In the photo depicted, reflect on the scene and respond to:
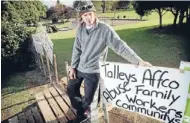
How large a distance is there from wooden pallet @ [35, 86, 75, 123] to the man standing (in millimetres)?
233

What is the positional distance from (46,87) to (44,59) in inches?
21.4

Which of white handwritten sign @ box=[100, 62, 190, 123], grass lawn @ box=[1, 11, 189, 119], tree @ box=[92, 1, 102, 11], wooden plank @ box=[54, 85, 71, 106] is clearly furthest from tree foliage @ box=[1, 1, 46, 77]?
white handwritten sign @ box=[100, 62, 190, 123]

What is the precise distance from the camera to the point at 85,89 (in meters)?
1.92

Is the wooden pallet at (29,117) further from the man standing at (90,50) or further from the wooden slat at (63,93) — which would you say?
the man standing at (90,50)

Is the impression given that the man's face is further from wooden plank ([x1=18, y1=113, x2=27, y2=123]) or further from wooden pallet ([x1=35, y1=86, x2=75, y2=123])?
wooden plank ([x1=18, y1=113, x2=27, y2=123])

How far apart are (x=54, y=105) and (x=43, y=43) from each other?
2.78ft

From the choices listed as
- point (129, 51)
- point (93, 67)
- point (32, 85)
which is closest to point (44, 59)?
point (32, 85)

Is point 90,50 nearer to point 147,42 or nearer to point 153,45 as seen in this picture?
point 147,42

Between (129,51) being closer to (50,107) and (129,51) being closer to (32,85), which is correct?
(50,107)

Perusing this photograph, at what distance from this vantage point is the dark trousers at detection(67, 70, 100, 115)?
186 cm

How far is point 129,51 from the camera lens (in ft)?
5.39

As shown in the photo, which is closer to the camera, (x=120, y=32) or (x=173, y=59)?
(x=120, y=32)

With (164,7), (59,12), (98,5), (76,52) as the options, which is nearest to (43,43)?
(59,12)

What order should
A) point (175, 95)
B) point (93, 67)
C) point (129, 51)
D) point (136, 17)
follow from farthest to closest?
point (136, 17)
point (93, 67)
point (129, 51)
point (175, 95)
